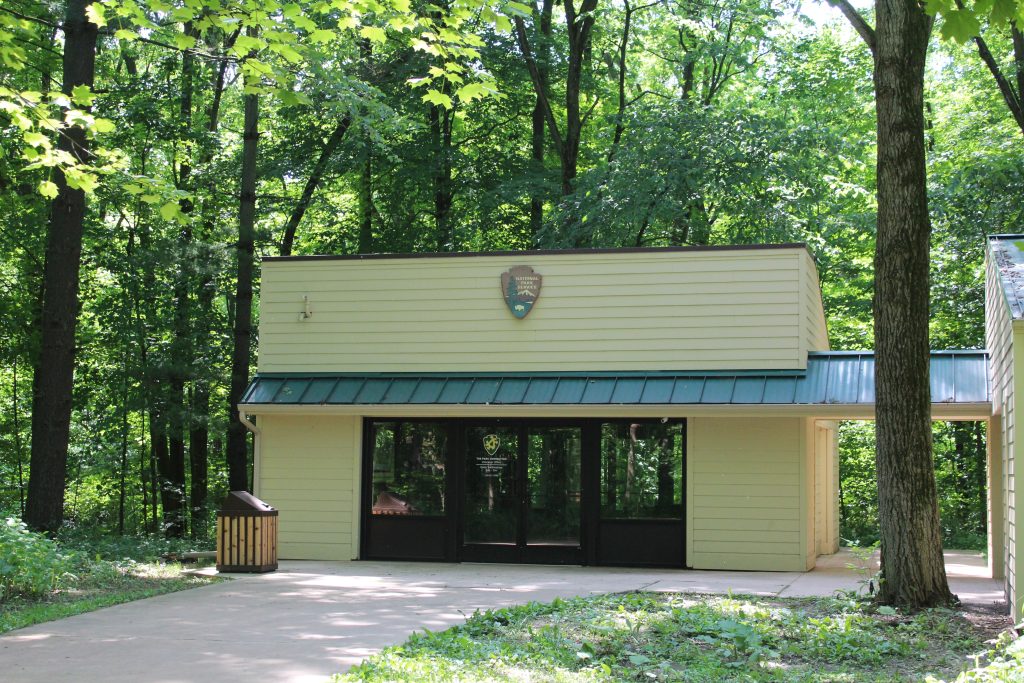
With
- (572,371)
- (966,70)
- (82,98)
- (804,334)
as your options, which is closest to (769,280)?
(804,334)

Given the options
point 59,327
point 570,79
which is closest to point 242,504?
point 59,327

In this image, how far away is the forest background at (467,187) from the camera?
763 inches

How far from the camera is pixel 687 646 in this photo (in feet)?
23.2

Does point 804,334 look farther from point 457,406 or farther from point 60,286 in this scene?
point 60,286

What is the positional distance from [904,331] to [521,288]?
21.1 feet

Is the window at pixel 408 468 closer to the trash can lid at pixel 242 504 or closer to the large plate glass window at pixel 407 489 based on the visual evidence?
the large plate glass window at pixel 407 489

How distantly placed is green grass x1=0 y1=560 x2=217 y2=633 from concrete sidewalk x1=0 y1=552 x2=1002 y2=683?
230 mm

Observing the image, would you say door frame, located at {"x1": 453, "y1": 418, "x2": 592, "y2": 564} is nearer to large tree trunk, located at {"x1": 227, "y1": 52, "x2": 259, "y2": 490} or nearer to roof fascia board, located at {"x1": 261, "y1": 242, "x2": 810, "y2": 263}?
roof fascia board, located at {"x1": 261, "y1": 242, "x2": 810, "y2": 263}

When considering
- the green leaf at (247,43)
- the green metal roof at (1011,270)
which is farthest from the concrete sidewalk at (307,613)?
the green leaf at (247,43)

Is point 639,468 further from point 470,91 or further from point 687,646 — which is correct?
point 687,646

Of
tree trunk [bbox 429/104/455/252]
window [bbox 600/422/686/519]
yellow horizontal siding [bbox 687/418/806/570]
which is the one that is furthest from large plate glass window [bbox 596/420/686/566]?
tree trunk [bbox 429/104/455/252]

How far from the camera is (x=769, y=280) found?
1369 centimetres

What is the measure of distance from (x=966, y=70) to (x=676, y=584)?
1694 cm

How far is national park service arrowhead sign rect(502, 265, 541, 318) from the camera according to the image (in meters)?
14.4
